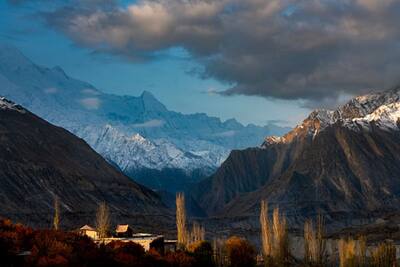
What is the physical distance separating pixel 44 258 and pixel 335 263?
89383mm

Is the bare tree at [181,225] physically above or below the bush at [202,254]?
above

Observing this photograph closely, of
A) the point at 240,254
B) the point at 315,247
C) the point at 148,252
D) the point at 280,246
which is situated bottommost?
the point at 240,254

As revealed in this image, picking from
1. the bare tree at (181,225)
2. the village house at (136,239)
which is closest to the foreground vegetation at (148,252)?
the bare tree at (181,225)

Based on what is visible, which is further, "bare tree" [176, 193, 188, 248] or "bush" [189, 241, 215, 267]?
"bare tree" [176, 193, 188, 248]

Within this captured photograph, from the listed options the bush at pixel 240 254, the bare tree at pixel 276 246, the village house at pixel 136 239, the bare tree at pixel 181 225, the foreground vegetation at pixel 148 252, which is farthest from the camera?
the bare tree at pixel 276 246

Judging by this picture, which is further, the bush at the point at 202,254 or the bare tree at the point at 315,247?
the bare tree at the point at 315,247

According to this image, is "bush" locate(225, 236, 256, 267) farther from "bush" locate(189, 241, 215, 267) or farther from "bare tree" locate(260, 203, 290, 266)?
"bush" locate(189, 241, 215, 267)

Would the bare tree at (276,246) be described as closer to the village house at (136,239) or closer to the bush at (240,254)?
the bush at (240,254)

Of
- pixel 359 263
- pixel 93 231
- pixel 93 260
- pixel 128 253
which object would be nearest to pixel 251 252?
pixel 359 263

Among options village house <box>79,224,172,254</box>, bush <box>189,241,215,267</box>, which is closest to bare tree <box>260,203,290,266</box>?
bush <box>189,241,215,267</box>

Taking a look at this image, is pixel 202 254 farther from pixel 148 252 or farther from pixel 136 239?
pixel 148 252

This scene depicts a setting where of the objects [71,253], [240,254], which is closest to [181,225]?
[240,254]

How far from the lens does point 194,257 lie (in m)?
104

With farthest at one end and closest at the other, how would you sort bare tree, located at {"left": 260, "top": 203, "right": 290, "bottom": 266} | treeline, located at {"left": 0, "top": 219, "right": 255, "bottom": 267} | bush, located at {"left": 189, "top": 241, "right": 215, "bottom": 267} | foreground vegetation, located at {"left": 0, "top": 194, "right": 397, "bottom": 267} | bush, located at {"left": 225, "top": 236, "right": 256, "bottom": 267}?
1. bare tree, located at {"left": 260, "top": 203, "right": 290, "bottom": 266}
2. bush, located at {"left": 225, "top": 236, "right": 256, "bottom": 267}
3. bush, located at {"left": 189, "top": 241, "right": 215, "bottom": 267}
4. foreground vegetation, located at {"left": 0, "top": 194, "right": 397, "bottom": 267}
5. treeline, located at {"left": 0, "top": 219, "right": 255, "bottom": 267}
